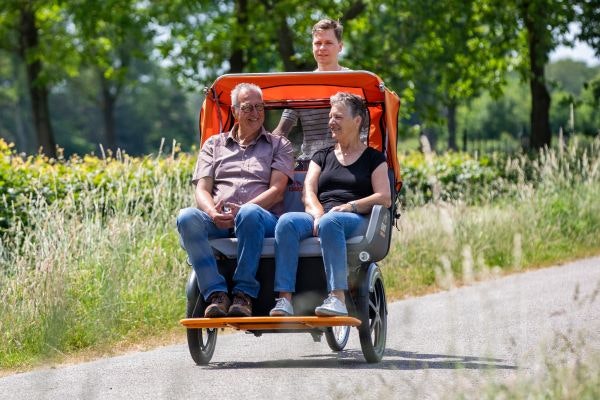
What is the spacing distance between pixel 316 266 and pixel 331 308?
508 millimetres

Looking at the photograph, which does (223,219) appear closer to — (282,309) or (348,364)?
(282,309)

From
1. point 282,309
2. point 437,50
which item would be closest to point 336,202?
point 282,309

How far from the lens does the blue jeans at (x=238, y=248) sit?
832 centimetres

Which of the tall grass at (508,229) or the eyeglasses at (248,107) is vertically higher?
the eyeglasses at (248,107)

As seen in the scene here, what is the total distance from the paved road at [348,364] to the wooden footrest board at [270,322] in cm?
27

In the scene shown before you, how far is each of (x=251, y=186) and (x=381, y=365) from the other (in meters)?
1.45

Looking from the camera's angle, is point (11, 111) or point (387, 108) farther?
point (11, 111)

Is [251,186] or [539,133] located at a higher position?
[251,186]

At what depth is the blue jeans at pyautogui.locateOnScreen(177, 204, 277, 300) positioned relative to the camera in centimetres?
832

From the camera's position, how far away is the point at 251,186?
348 inches

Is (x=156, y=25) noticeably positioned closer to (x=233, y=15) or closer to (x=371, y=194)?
(x=233, y=15)

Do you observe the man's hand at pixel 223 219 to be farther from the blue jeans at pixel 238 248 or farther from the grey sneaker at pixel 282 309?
the grey sneaker at pixel 282 309

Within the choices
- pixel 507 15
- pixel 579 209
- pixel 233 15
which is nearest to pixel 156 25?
pixel 233 15

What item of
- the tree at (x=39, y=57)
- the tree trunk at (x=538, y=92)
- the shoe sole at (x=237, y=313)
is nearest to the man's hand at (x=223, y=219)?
the shoe sole at (x=237, y=313)
